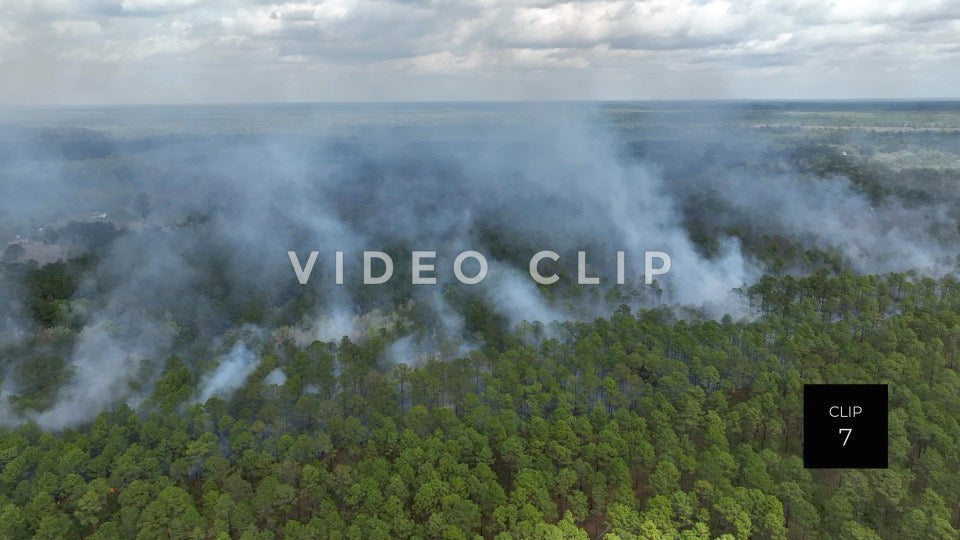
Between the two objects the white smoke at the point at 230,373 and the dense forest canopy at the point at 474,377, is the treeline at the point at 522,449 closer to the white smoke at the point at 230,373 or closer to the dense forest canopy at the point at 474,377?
the dense forest canopy at the point at 474,377

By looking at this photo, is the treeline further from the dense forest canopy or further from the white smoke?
the white smoke

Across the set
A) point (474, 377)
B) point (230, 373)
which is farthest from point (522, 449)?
point (230, 373)

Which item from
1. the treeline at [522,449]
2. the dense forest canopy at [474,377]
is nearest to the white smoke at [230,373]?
the dense forest canopy at [474,377]

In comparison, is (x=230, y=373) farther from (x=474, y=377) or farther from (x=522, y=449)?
(x=522, y=449)

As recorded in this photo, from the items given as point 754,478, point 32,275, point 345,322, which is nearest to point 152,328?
point 345,322

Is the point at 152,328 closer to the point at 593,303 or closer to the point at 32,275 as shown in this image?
the point at 32,275
